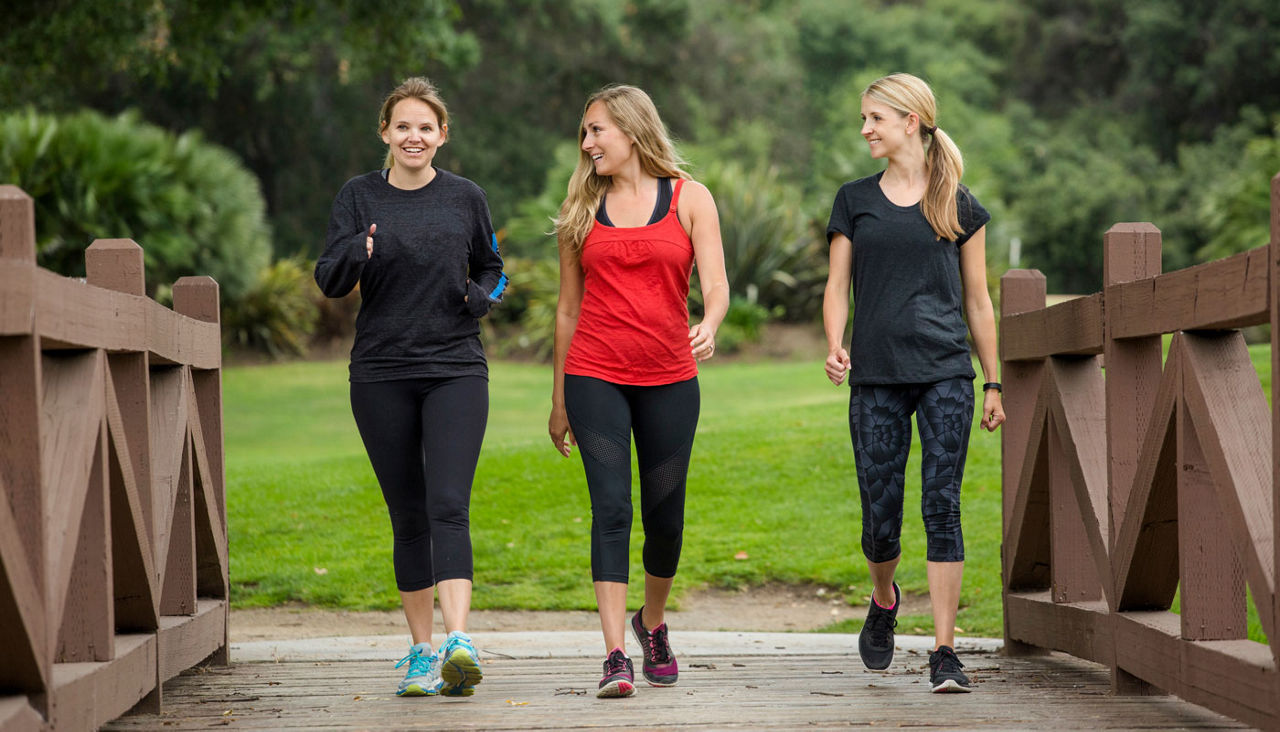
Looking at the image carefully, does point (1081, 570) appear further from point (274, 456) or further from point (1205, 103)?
point (1205, 103)

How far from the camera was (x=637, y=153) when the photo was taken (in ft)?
15.5

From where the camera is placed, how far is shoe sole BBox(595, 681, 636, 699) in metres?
4.29

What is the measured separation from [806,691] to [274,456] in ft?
29.2

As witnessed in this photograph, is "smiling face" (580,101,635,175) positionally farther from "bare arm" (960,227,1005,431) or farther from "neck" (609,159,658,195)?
"bare arm" (960,227,1005,431)

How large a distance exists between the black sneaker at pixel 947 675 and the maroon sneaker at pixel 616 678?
0.94m

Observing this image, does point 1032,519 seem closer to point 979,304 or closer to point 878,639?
point 878,639

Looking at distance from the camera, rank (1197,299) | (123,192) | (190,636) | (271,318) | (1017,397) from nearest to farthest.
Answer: (1197,299) < (190,636) < (1017,397) < (123,192) < (271,318)

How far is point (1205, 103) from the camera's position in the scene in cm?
3684

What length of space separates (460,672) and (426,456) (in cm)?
72

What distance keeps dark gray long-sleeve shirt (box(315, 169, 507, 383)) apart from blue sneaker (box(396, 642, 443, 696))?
34.3 inches

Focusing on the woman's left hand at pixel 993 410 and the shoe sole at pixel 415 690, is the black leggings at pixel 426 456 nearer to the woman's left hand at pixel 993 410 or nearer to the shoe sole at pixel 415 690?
the shoe sole at pixel 415 690

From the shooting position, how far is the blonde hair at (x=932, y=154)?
15.4 feet

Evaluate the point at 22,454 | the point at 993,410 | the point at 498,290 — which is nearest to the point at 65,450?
the point at 22,454

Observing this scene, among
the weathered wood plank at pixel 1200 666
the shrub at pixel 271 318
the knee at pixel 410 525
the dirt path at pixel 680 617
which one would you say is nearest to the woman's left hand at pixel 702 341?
the knee at pixel 410 525
